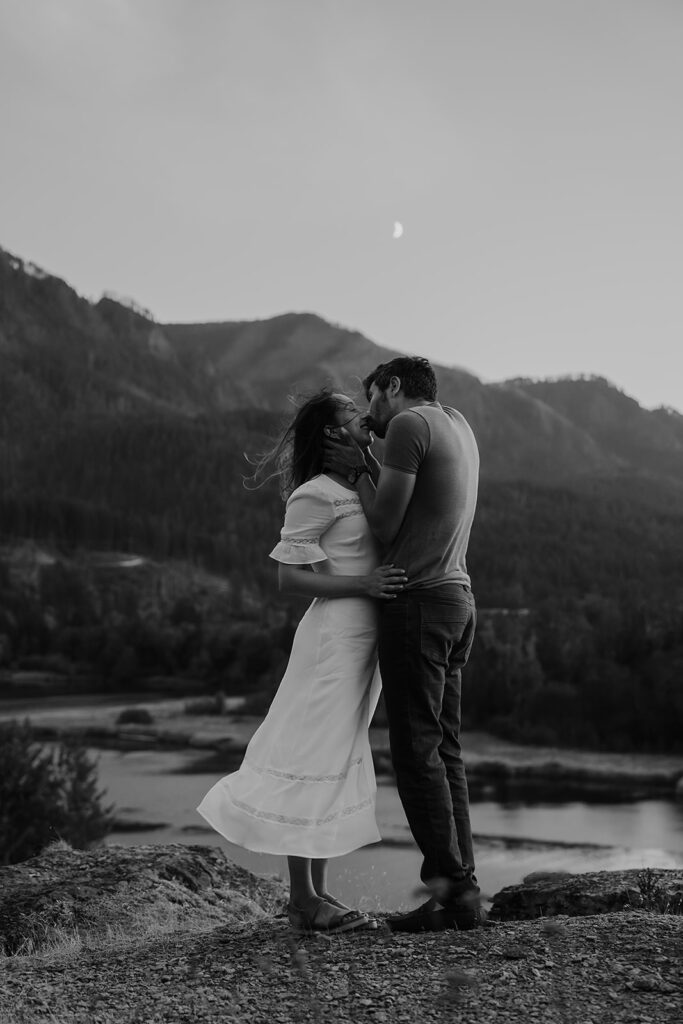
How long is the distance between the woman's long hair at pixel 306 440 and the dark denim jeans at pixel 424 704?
2.32ft

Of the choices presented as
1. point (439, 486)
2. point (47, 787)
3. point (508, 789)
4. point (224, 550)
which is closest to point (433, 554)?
point (439, 486)

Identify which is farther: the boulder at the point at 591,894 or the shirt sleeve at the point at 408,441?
the boulder at the point at 591,894

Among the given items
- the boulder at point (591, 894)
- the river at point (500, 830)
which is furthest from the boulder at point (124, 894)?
the river at point (500, 830)

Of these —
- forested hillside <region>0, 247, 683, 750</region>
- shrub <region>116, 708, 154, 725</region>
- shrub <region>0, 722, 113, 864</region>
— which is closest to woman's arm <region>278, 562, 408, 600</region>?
shrub <region>0, 722, 113, 864</region>

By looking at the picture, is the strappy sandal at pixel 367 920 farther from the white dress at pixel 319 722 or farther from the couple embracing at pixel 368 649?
the white dress at pixel 319 722

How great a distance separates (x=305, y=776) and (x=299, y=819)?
18 cm

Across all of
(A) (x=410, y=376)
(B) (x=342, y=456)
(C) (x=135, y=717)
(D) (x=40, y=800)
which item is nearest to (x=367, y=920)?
(B) (x=342, y=456)

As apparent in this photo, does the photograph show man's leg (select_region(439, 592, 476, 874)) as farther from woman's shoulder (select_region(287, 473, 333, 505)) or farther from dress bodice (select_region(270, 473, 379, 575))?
woman's shoulder (select_region(287, 473, 333, 505))

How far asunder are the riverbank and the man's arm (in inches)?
1635

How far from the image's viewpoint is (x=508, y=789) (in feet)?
189

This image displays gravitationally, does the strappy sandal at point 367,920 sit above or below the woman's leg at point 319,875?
below

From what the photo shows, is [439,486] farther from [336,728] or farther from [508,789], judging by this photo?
[508,789]

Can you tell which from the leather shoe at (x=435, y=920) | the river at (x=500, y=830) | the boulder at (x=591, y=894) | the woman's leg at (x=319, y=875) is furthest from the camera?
the river at (x=500, y=830)

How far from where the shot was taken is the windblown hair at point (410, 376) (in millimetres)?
4535
